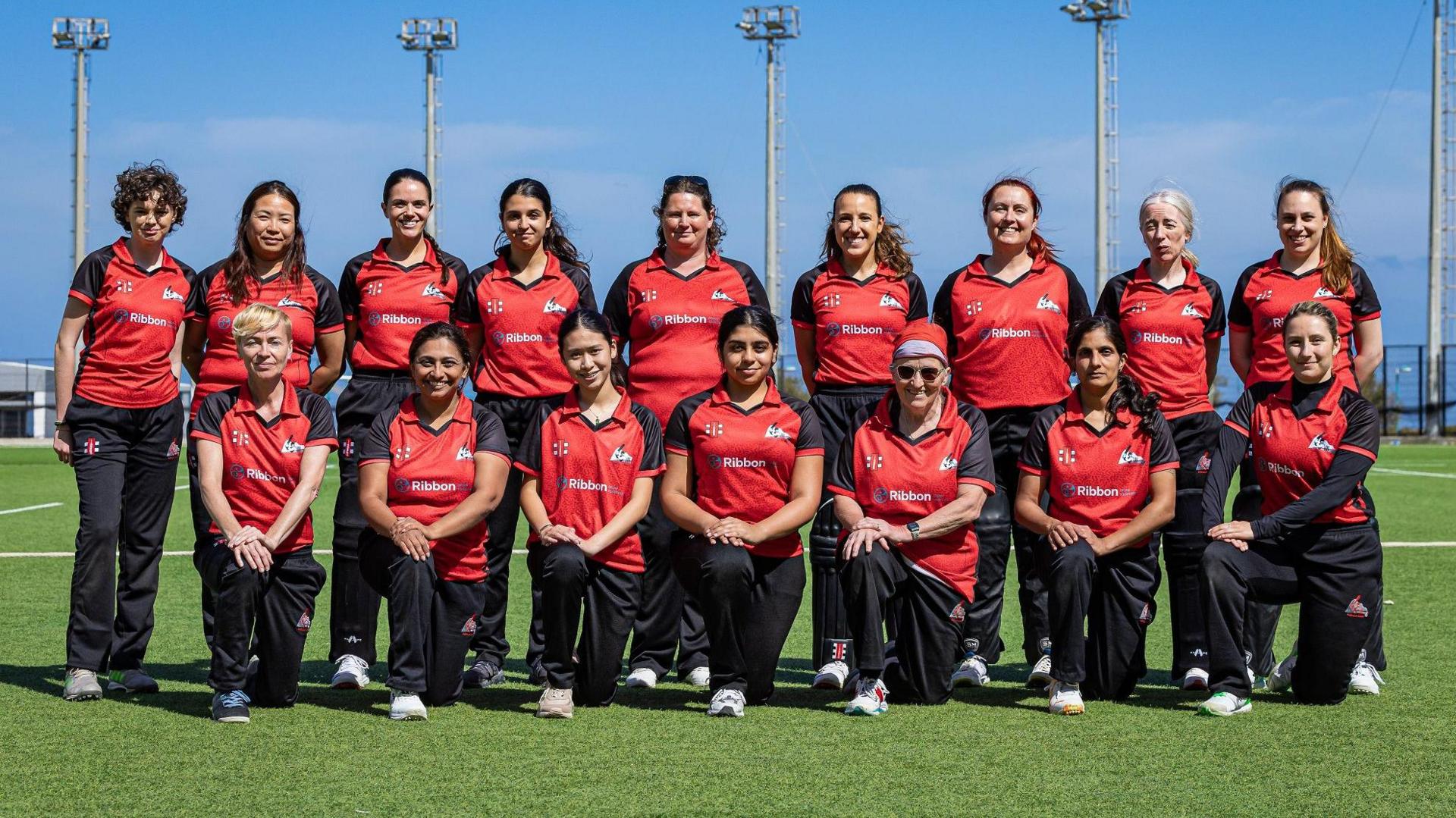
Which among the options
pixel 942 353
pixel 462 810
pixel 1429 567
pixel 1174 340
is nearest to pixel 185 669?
pixel 462 810

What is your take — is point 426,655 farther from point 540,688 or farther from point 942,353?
point 942,353

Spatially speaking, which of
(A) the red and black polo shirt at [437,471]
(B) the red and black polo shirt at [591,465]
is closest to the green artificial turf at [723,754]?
(A) the red and black polo shirt at [437,471]

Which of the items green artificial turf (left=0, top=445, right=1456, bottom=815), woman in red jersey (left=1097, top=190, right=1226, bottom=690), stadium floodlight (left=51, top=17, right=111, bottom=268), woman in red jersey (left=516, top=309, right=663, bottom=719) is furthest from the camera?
stadium floodlight (left=51, top=17, right=111, bottom=268)

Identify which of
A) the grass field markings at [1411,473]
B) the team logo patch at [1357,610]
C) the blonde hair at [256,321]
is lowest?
the grass field markings at [1411,473]

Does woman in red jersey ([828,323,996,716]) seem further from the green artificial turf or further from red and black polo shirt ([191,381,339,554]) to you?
red and black polo shirt ([191,381,339,554])

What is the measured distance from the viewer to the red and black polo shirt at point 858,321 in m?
5.52

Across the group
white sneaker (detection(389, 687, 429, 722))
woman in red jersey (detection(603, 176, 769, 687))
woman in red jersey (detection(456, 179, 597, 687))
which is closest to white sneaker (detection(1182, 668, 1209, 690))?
woman in red jersey (detection(603, 176, 769, 687))

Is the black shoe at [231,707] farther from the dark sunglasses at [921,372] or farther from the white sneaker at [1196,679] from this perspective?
the white sneaker at [1196,679]

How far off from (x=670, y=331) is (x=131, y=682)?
227 cm

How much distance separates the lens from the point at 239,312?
17.5ft

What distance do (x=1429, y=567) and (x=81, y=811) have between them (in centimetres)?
742

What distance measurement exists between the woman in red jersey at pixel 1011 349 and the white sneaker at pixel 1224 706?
0.69 m

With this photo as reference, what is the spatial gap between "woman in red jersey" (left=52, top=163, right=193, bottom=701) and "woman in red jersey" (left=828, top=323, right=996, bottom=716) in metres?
2.42

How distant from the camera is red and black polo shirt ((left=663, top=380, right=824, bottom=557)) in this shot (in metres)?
5.12
